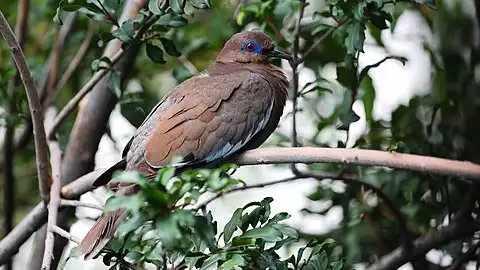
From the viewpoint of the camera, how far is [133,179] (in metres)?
1.29

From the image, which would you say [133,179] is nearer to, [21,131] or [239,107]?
[239,107]

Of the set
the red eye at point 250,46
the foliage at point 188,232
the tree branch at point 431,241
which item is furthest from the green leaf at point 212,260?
the red eye at point 250,46

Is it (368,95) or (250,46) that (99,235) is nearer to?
(250,46)

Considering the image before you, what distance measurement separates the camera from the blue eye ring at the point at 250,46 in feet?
8.40

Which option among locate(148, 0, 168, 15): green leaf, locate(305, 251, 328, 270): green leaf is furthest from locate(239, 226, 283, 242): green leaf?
locate(148, 0, 168, 15): green leaf

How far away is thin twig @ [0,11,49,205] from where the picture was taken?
1.81 m

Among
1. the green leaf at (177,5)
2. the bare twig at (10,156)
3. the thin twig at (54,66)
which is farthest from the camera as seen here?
the thin twig at (54,66)

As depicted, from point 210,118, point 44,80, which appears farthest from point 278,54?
point 44,80

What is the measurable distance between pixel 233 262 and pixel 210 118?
2.58ft

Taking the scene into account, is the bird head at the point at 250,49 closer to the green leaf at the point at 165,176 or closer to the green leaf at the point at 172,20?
the green leaf at the point at 172,20

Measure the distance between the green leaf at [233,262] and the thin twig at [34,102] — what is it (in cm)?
71

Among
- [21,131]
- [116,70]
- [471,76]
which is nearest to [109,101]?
[116,70]

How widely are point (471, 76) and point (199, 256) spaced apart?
5.18 feet

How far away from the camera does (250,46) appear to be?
8.42ft
